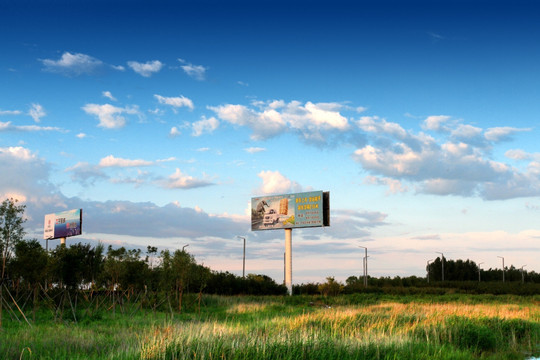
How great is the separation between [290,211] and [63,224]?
2881 centimetres

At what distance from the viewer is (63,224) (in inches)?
2598

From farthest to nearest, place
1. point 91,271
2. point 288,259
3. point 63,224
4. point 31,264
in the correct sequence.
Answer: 1. point 63,224
2. point 288,259
3. point 91,271
4. point 31,264

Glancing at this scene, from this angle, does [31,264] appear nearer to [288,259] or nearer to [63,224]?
[288,259]

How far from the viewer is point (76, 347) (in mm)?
16594

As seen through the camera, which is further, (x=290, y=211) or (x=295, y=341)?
(x=290, y=211)

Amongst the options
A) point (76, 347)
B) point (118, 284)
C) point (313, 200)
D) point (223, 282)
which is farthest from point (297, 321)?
point (223, 282)

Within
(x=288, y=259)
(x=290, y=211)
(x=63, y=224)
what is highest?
(x=290, y=211)

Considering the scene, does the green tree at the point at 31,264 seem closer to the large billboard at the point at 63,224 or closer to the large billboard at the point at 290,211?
the large billboard at the point at 290,211

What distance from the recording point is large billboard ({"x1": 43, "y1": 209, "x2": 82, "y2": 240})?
6406 cm

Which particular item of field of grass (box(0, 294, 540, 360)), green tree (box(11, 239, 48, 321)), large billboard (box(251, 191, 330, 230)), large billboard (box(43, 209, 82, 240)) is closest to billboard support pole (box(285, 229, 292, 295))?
large billboard (box(251, 191, 330, 230))

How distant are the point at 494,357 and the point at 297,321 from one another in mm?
8227

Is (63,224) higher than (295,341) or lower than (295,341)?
higher

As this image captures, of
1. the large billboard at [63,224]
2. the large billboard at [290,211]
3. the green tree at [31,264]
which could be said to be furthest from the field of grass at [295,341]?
the large billboard at [63,224]

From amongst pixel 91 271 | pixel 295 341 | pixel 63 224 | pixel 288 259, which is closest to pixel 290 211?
pixel 288 259
